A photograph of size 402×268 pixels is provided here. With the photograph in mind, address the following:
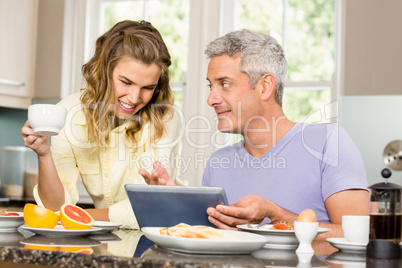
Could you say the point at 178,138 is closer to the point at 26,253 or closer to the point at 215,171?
the point at 215,171

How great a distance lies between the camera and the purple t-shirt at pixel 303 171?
→ 1.76 metres

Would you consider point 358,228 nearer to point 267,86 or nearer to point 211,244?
point 211,244

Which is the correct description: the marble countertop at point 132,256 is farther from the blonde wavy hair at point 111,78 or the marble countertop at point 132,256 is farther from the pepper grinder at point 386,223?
the blonde wavy hair at point 111,78

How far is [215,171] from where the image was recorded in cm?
206

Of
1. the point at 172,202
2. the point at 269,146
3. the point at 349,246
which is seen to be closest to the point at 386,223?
the point at 349,246

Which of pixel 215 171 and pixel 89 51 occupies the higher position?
pixel 89 51

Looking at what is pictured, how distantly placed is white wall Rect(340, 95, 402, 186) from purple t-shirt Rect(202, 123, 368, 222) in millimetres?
940

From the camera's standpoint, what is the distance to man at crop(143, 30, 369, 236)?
178 cm

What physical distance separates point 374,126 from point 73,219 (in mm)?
1947

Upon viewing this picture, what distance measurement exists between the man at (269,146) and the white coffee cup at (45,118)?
0.69 metres

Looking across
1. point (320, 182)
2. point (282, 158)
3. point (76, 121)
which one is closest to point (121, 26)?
point (76, 121)

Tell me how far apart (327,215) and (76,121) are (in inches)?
40.6

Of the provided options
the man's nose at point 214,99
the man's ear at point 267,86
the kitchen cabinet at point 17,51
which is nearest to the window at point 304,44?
the man's ear at point 267,86

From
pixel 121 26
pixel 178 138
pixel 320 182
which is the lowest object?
pixel 320 182
